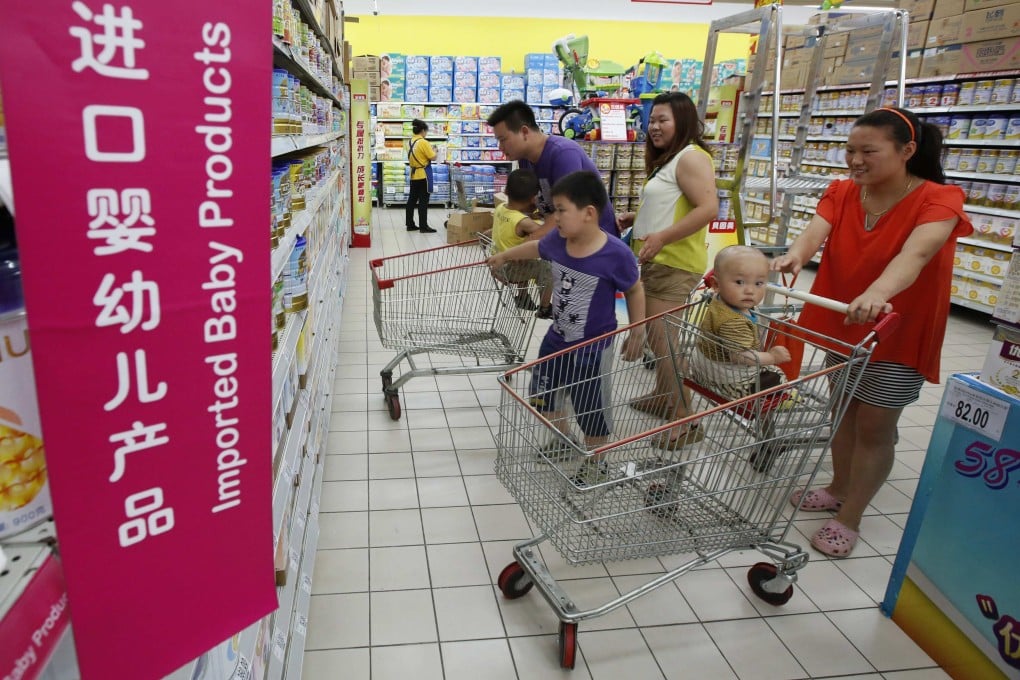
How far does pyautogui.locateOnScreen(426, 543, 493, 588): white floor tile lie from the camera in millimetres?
2506

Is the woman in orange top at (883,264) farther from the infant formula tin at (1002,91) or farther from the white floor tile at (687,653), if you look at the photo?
the infant formula tin at (1002,91)

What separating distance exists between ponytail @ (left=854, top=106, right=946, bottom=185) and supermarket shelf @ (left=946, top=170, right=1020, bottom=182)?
4989 mm

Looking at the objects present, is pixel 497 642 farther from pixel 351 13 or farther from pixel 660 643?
pixel 351 13

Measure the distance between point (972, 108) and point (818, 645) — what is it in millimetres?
6324

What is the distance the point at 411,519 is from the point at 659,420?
3.80 feet

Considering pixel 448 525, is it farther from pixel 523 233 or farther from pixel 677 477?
pixel 523 233

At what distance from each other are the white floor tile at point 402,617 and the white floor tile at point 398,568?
39 millimetres

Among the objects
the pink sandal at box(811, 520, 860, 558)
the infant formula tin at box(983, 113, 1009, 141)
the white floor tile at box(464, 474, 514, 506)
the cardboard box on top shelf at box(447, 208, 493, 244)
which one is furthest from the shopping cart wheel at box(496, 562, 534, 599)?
the infant formula tin at box(983, 113, 1009, 141)

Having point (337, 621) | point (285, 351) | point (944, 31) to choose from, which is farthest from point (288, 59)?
point (944, 31)

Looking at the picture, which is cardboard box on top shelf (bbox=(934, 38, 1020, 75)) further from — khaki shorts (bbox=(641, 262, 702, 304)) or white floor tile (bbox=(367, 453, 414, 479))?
white floor tile (bbox=(367, 453, 414, 479))

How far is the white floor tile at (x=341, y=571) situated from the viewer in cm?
244

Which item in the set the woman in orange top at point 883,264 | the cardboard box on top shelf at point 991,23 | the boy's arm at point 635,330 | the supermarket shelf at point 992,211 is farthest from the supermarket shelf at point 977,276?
the boy's arm at point 635,330

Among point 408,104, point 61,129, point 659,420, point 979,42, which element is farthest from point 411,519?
point 408,104

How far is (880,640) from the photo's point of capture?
91.4 inches
